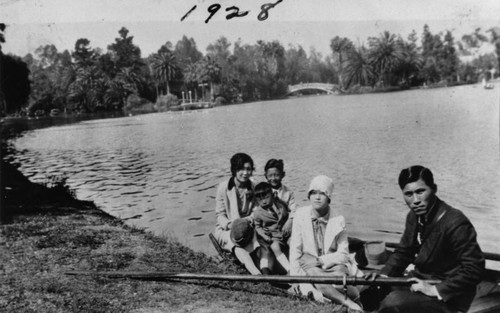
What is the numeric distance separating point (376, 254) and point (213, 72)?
50996mm

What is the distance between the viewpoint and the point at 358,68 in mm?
53844

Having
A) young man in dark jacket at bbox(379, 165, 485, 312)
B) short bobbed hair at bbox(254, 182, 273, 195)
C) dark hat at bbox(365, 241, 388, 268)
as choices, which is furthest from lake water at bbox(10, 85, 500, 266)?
young man in dark jacket at bbox(379, 165, 485, 312)

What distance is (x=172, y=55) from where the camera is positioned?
168 ft

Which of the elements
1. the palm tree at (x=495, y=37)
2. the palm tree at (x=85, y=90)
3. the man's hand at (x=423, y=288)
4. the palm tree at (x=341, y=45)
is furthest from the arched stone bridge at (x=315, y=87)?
the man's hand at (x=423, y=288)

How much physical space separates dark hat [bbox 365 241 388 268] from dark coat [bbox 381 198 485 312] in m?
1.67

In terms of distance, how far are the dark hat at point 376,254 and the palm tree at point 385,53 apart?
45.2 meters

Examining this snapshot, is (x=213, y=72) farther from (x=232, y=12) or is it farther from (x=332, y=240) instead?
(x=332, y=240)

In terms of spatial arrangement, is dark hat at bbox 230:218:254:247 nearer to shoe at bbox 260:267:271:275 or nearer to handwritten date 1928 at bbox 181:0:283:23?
shoe at bbox 260:267:271:275

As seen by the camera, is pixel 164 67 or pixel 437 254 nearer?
pixel 437 254

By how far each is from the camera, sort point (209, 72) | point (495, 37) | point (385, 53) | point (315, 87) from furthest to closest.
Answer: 1. point (315, 87)
2. point (209, 72)
3. point (385, 53)
4. point (495, 37)

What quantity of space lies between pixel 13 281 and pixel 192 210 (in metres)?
Answer: 6.90

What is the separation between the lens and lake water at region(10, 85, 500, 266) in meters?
11.0

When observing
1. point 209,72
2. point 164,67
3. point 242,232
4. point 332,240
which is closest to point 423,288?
point 332,240

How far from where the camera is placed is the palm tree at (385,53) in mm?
47219
